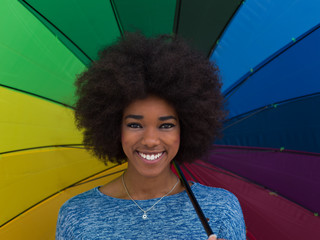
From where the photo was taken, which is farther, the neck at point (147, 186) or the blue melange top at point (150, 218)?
the neck at point (147, 186)

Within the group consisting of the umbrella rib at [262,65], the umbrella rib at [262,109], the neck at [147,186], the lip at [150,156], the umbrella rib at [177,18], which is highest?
the umbrella rib at [177,18]

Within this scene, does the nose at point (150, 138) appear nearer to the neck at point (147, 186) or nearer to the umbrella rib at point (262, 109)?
the neck at point (147, 186)

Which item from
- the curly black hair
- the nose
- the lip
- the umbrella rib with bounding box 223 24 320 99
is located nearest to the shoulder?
the curly black hair

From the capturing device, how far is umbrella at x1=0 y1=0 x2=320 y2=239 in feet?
6.79

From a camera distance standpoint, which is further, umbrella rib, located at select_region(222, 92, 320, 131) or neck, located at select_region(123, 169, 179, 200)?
neck, located at select_region(123, 169, 179, 200)

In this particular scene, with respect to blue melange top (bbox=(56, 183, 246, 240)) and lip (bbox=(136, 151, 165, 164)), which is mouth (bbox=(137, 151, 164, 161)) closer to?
lip (bbox=(136, 151, 165, 164))

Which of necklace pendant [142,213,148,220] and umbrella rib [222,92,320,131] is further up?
umbrella rib [222,92,320,131]

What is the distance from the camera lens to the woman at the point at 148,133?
2131 millimetres

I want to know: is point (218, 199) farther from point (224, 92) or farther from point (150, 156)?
point (224, 92)

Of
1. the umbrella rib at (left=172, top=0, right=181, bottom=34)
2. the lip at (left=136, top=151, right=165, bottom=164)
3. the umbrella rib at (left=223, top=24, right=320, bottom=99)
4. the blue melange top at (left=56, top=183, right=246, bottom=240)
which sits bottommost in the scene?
the blue melange top at (left=56, top=183, right=246, bottom=240)

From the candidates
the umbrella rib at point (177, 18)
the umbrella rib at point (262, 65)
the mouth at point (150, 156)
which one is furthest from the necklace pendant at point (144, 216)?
the umbrella rib at point (177, 18)

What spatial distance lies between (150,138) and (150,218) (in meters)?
0.58

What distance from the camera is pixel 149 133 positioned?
2057 millimetres

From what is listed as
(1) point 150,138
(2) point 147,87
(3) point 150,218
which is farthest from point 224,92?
(3) point 150,218
